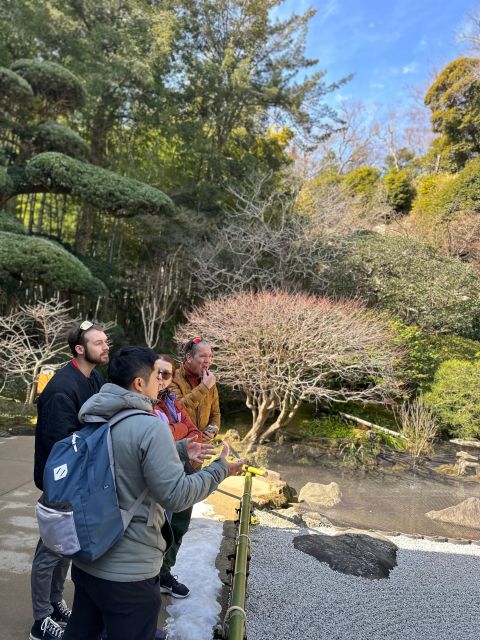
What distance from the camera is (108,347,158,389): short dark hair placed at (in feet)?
4.28

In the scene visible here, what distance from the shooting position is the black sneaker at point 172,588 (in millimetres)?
2312

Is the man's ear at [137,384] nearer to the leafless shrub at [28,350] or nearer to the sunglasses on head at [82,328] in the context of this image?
the sunglasses on head at [82,328]

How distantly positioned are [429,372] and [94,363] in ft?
27.7

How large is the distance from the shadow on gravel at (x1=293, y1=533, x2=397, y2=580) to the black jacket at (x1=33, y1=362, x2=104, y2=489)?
2.55 m

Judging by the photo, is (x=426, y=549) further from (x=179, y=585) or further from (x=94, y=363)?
(x=94, y=363)

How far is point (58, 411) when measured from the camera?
176cm

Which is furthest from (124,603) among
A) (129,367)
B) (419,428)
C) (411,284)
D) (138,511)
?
(411,284)

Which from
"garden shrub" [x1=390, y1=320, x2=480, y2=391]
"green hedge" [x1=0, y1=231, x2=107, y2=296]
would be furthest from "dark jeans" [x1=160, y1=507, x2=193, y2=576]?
"garden shrub" [x1=390, y1=320, x2=480, y2=391]

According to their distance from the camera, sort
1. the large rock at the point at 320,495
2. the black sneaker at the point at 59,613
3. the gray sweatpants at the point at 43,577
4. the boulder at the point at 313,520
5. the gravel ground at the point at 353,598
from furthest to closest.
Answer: the large rock at the point at 320,495
the boulder at the point at 313,520
the gravel ground at the point at 353,598
the black sneaker at the point at 59,613
the gray sweatpants at the point at 43,577

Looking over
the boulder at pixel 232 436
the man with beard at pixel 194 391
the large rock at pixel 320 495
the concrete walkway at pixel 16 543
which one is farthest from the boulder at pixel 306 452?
the man with beard at pixel 194 391

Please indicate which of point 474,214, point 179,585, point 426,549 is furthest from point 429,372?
point 179,585

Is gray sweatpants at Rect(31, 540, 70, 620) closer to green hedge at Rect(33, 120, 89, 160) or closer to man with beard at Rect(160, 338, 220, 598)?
man with beard at Rect(160, 338, 220, 598)

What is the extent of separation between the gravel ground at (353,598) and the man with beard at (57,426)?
1171 mm

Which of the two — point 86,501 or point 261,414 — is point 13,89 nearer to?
point 261,414
